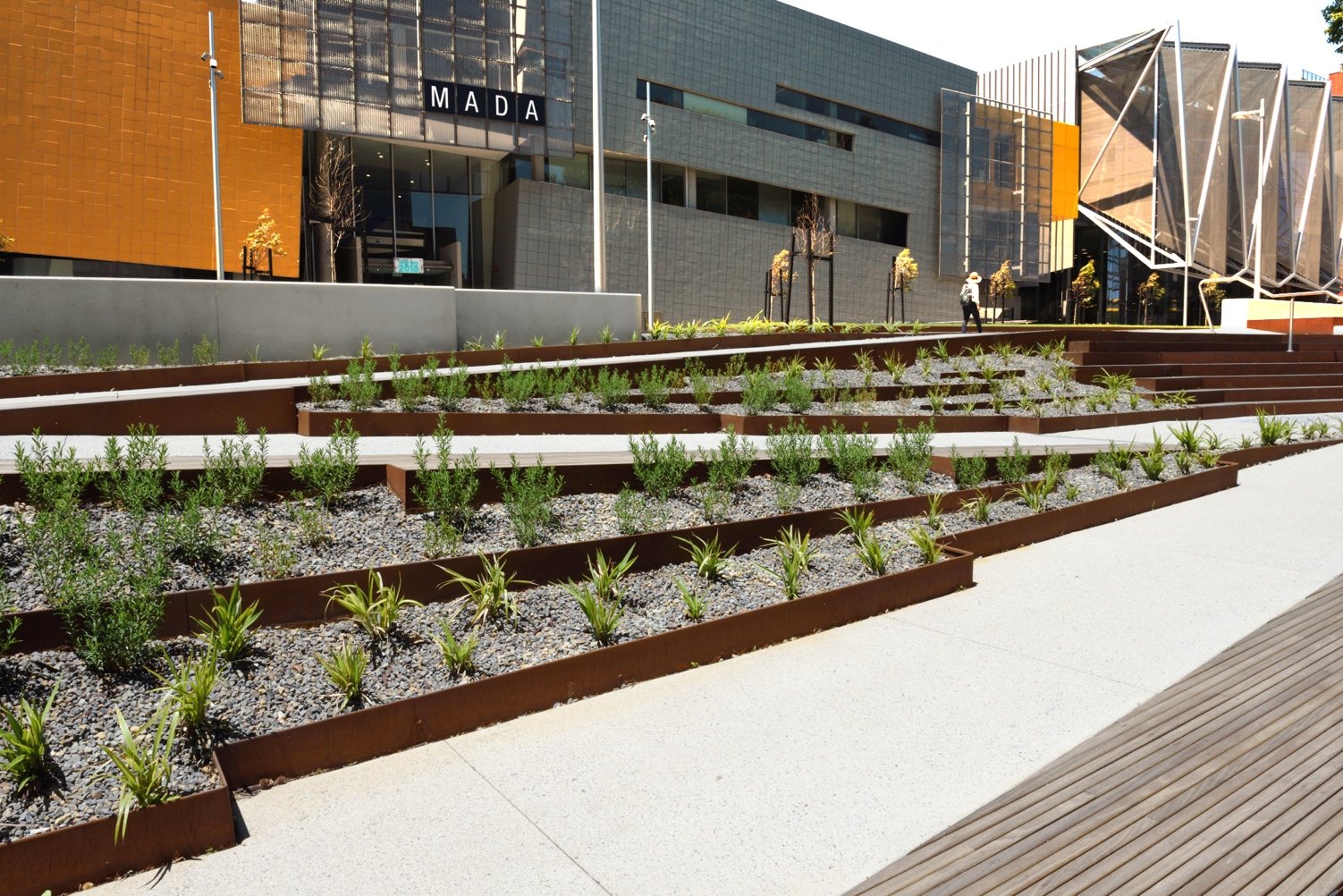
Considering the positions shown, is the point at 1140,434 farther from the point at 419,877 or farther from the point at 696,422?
the point at 419,877

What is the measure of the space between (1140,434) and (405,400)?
9965 mm

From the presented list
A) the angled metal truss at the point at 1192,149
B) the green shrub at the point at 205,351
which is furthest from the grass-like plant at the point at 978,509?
the angled metal truss at the point at 1192,149

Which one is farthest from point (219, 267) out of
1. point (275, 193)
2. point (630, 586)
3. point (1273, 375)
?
point (1273, 375)

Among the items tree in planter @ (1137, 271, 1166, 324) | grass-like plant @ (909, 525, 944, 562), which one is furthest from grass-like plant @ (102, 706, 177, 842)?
tree in planter @ (1137, 271, 1166, 324)

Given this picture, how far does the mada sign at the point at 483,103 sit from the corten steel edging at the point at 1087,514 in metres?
25.5

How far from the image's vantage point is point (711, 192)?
37.2 m

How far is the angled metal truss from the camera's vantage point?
45.5 meters

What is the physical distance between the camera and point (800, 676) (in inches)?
187

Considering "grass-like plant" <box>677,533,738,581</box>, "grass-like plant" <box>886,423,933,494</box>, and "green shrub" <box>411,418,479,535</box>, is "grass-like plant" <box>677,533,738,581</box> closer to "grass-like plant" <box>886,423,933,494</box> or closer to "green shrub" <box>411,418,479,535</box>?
"green shrub" <box>411,418,479,535</box>

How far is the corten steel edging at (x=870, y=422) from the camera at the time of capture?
1060 centimetres

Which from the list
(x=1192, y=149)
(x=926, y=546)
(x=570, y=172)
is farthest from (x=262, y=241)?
(x=1192, y=149)

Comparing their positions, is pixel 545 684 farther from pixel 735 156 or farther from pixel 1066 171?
pixel 1066 171

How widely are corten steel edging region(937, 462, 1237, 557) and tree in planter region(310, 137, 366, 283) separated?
24988 millimetres

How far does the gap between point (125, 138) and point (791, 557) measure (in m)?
26.2
